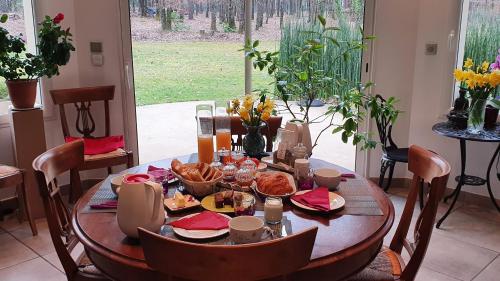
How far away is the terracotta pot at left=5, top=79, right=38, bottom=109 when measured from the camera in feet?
10.4

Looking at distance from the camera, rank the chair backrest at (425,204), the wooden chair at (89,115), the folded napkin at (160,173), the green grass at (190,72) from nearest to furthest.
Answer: the chair backrest at (425,204) < the folded napkin at (160,173) < the wooden chair at (89,115) < the green grass at (190,72)

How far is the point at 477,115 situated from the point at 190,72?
2396mm

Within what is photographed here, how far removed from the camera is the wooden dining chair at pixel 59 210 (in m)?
1.70

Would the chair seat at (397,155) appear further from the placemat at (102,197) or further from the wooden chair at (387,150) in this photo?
the placemat at (102,197)

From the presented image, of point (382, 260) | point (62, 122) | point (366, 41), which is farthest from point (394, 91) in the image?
point (62, 122)

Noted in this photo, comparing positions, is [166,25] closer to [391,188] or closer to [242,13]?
[242,13]

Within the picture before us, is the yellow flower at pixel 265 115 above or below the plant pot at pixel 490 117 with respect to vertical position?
above

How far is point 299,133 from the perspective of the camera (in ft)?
7.10

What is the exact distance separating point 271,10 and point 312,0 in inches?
14.3

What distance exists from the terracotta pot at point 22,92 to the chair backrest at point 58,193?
4.66ft

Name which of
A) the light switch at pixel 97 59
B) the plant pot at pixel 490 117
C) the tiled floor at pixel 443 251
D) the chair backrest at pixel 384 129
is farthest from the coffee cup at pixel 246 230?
the light switch at pixel 97 59

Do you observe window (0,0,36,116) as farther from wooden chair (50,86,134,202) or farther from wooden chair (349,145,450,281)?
wooden chair (349,145,450,281)

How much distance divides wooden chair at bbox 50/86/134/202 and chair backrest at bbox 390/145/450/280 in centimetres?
207

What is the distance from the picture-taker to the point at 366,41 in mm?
3879
